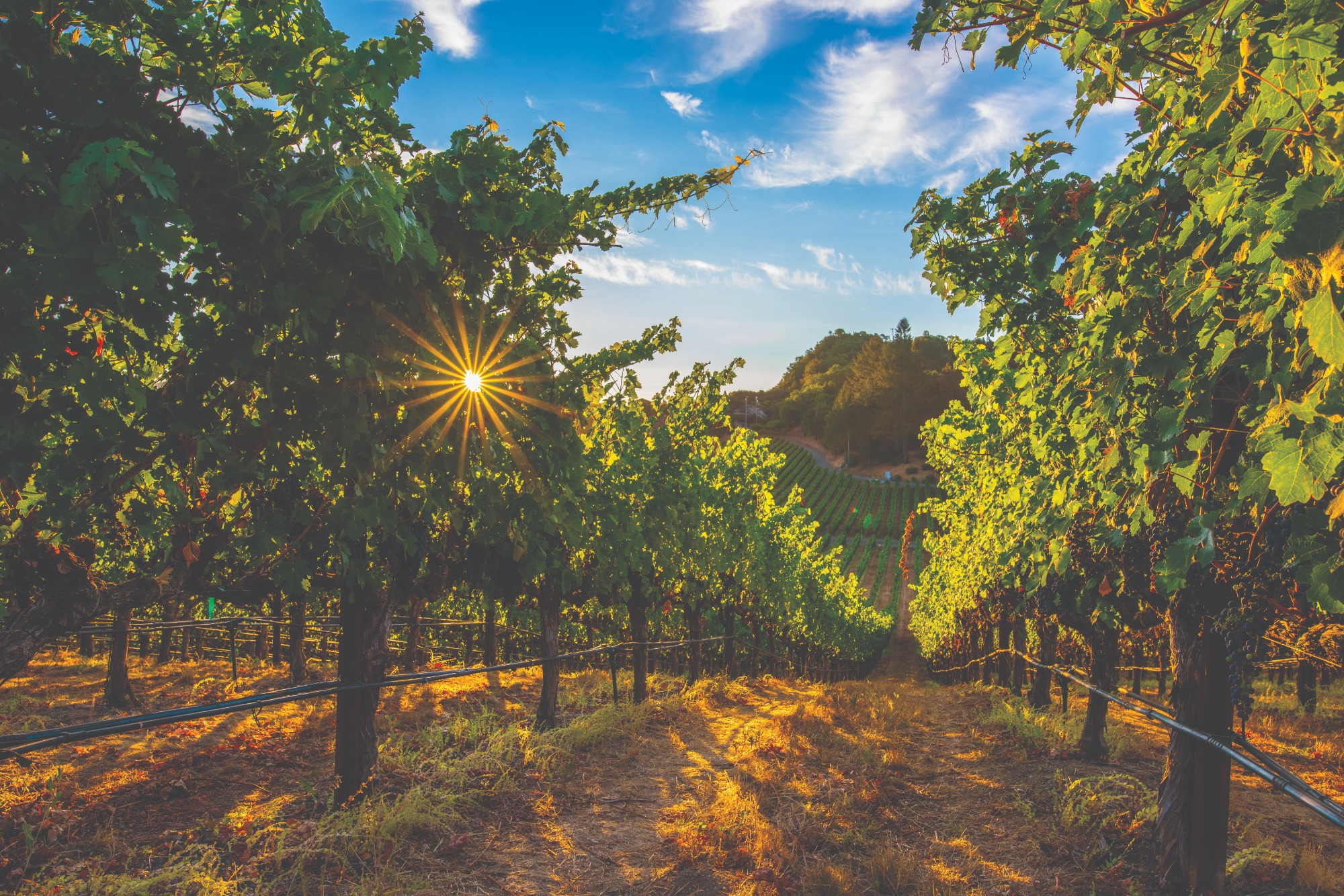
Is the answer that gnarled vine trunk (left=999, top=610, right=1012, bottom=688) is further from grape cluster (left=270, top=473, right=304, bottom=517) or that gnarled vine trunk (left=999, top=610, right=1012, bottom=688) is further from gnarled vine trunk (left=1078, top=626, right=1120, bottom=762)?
grape cluster (left=270, top=473, right=304, bottom=517)

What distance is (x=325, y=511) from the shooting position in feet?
15.0

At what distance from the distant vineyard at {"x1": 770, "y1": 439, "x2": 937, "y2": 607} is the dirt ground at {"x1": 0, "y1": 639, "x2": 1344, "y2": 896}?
3520 centimetres

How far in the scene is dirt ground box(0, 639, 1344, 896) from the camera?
425cm

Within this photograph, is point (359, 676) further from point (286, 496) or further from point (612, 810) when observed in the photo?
point (612, 810)

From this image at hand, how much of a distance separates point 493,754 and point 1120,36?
7306mm

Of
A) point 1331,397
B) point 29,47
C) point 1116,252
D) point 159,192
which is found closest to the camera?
point 1331,397

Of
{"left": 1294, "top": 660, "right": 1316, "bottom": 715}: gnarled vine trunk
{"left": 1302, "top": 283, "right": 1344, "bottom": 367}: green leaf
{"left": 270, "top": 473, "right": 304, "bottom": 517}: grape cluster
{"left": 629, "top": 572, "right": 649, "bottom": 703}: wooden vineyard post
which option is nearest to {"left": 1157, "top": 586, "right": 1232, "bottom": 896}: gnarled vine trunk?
{"left": 1302, "top": 283, "right": 1344, "bottom": 367}: green leaf

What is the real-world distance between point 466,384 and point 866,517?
6816cm

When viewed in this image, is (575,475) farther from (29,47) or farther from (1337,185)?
(1337,185)

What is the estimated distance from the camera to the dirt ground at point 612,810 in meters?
4.25

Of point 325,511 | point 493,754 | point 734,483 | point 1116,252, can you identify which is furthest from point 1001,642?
point 325,511

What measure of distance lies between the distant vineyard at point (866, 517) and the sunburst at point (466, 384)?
4066 cm

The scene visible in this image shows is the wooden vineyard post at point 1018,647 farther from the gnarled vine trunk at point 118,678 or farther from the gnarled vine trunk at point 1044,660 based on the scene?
the gnarled vine trunk at point 118,678

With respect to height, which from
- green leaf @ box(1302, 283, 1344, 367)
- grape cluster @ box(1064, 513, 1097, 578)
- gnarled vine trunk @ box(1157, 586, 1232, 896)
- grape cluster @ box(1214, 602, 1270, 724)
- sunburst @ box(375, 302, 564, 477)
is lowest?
gnarled vine trunk @ box(1157, 586, 1232, 896)
